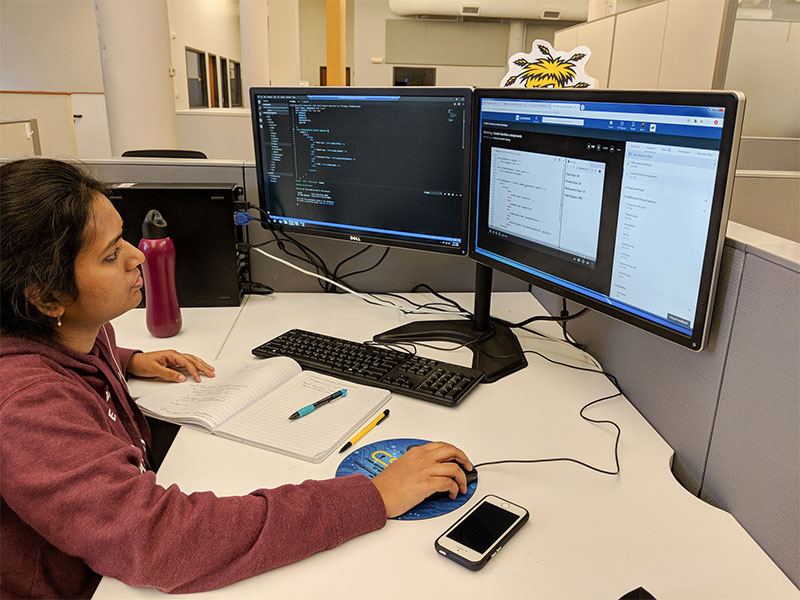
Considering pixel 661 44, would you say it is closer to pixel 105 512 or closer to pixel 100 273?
pixel 100 273

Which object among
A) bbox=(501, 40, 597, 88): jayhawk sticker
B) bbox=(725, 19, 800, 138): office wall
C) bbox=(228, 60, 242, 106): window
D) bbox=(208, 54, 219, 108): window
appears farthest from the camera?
bbox=(228, 60, 242, 106): window

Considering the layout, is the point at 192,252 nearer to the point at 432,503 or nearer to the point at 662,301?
the point at 432,503

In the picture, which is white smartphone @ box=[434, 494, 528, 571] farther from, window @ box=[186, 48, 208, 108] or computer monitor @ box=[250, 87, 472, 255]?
window @ box=[186, 48, 208, 108]

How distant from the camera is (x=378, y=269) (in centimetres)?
164

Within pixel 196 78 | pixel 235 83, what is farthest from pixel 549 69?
pixel 235 83

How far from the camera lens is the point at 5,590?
2.39 ft

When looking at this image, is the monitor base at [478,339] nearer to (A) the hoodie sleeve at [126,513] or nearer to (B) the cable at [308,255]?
(B) the cable at [308,255]

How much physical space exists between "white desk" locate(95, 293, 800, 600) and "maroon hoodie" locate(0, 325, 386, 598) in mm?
30

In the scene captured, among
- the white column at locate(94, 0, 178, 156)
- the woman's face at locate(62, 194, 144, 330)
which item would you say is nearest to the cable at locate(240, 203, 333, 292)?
the woman's face at locate(62, 194, 144, 330)

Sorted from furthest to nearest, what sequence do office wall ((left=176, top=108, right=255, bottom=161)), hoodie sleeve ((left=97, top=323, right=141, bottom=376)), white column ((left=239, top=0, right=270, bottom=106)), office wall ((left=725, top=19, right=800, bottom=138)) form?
white column ((left=239, top=0, right=270, bottom=106)) < office wall ((left=176, top=108, right=255, bottom=161)) < office wall ((left=725, top=19, right=800, bottom=138)) < hoodie sleeve ((left=97, top=323, right=141, bottom=376))

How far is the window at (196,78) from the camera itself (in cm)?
655

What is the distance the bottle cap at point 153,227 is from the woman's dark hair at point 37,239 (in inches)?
19.6

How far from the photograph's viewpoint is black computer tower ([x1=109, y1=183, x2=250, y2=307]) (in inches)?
57.3

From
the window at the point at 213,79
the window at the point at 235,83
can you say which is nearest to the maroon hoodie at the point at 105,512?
the window at the point at 213,79
